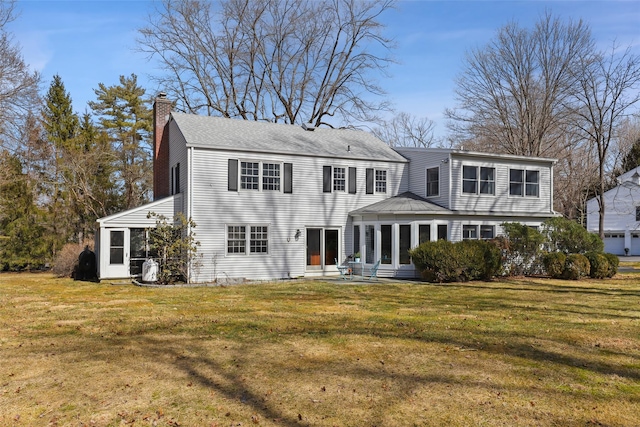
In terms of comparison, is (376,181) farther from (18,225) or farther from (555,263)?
(18,225)

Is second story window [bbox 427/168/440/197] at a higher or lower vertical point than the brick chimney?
lower

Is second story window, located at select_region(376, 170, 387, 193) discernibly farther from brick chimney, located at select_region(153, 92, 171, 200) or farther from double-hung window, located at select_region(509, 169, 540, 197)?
brick chimney, located at select_region(153, 92, 171, 200)

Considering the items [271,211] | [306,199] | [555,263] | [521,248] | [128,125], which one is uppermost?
[128,125]

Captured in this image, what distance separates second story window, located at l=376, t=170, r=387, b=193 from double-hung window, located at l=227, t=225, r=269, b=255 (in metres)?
5.82

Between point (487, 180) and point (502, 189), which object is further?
point (502, 189)

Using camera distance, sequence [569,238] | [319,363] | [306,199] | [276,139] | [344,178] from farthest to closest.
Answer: [344,178], [276,139], [306,199], [569,238], [319,363]

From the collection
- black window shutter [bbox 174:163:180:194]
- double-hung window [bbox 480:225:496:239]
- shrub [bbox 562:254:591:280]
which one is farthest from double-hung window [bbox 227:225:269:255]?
shrub [bbox 562:254:591:280]

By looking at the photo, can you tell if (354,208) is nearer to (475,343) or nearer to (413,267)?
(413,267)

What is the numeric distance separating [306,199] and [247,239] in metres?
3.15

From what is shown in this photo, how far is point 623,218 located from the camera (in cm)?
4316

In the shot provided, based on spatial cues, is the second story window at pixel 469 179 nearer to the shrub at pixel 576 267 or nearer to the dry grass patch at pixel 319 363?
the shrub at pixel 576 267


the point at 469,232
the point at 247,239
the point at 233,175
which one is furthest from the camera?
the point at 469,232

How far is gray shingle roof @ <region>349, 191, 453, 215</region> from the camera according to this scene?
A: 20094 millimetres

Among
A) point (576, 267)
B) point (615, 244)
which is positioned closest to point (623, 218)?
point (615, 244)
